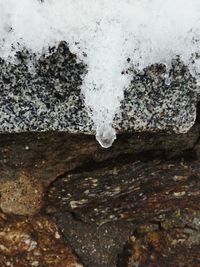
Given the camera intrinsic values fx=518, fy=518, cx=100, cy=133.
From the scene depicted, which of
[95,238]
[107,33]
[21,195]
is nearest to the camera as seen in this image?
[107,33]

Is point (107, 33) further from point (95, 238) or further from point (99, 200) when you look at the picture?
point (95, 238)

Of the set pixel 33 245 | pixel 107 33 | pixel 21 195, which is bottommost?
pixel 33 245

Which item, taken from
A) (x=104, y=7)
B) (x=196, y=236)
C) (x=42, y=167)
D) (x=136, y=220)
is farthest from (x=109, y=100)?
(x=196, y=236)

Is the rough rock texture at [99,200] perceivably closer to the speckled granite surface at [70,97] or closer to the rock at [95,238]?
the rock at [95,238]

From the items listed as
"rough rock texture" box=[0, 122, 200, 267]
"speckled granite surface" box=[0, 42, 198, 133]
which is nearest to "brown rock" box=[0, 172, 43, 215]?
"rough rock texture" box=[0, 122, 200, 267]

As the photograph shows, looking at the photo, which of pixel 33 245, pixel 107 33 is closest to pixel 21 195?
pixel 33 245

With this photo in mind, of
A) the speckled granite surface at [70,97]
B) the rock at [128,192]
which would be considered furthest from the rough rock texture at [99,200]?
the speckled granite surface at [70,97]
